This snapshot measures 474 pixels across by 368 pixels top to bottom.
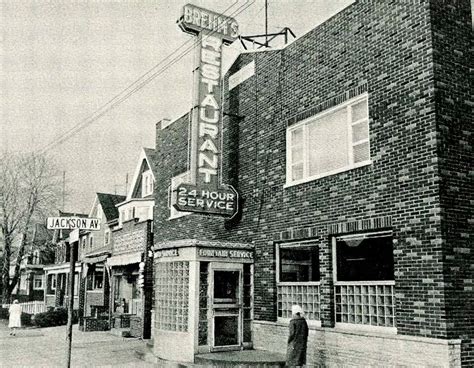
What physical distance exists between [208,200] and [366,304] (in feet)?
17.3

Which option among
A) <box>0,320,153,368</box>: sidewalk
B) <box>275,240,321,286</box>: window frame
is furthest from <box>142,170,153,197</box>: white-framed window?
<box>275,240,321,286</box>: window frame

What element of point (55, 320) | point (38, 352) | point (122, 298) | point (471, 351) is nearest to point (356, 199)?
point (471, 351)

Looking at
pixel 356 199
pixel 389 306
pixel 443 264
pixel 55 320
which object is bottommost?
pixel 55 320

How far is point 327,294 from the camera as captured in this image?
11.9m

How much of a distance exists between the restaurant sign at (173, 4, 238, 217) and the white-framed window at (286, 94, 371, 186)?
7.22 ft

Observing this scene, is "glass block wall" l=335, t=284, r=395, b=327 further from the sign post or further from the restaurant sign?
the sign post

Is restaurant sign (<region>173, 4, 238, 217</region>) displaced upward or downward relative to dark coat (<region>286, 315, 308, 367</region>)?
upward

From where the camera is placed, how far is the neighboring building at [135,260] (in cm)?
2142

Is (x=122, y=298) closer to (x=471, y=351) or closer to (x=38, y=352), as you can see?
(x=38, y=352)

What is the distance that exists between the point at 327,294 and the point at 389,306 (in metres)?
1.69

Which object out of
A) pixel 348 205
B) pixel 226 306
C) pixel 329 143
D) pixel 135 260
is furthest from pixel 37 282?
pixel 348 205

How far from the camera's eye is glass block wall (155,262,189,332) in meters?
13.4

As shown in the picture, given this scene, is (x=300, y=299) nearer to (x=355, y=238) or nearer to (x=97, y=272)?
(x=355, y=238)

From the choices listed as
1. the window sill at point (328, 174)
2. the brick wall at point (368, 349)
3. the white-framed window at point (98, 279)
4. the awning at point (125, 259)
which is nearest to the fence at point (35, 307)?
the white-framed window at point (98, 279)
